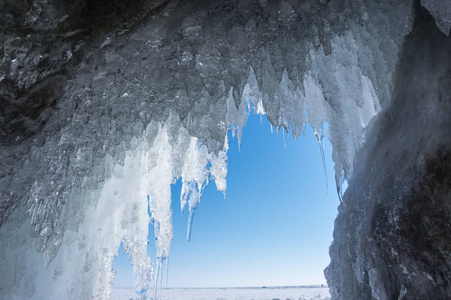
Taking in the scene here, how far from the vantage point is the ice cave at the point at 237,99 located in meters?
2.71

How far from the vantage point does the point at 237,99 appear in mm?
3598

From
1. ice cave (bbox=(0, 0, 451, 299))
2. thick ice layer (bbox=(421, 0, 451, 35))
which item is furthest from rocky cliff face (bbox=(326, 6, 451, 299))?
thick ice layer (bbox=(421, 0, 451, 35))

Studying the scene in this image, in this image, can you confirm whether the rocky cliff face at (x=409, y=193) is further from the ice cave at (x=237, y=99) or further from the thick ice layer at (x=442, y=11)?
the thick ice layer at (x=442, y=11)

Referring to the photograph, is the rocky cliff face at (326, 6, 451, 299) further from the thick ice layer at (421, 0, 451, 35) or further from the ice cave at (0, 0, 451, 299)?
the thick ice layer at (421, 0, 451, 35)

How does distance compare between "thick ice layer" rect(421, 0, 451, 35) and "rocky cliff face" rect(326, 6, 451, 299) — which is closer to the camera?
"thick ice layer" rect(421, 0, 451, 35)

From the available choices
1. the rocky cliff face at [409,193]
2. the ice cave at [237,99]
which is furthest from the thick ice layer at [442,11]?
the rocky cliff face at [409,193]

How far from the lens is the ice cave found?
2.71 m

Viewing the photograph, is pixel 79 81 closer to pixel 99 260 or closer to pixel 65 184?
pixel 65 184

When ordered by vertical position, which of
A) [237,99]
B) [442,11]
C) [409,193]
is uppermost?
[442,11]

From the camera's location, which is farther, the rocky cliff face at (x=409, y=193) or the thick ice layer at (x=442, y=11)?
the rocky cliff face at (x=409, y=193)

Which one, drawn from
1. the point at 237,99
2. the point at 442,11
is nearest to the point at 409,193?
the point at 442,11

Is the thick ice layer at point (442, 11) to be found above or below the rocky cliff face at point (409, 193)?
above

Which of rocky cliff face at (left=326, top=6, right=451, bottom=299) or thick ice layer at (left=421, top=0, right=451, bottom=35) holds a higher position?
thick ice layer at (left=421, top=0, right=451, bottom=35)

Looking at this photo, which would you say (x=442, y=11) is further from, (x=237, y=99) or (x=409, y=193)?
(x=237, y=99)
